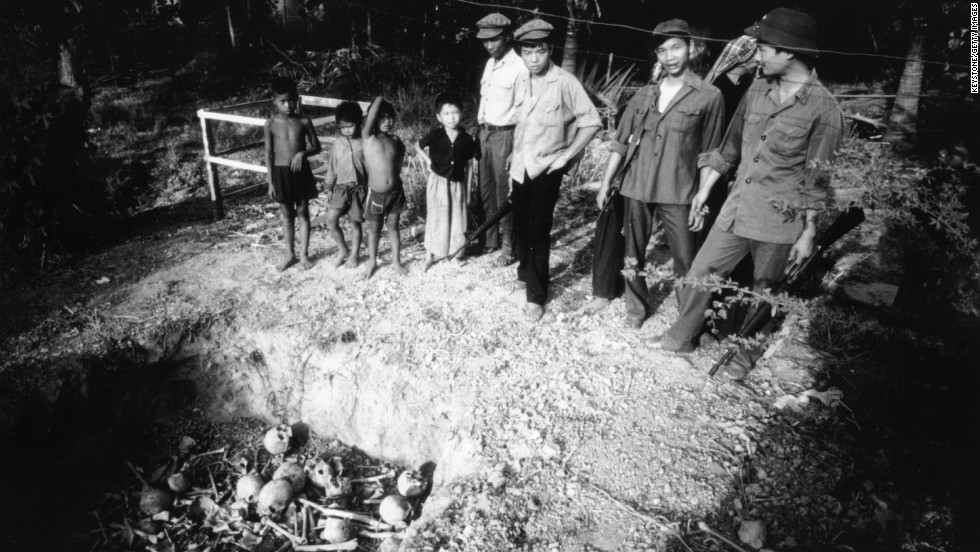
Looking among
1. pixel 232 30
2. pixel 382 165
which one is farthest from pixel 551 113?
pixel 232 30

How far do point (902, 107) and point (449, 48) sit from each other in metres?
7.09

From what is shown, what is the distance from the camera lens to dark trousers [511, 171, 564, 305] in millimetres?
3951

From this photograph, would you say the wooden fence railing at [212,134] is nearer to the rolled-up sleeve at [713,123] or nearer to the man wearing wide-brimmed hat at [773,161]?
the rolled-up sleeve at [713,123]

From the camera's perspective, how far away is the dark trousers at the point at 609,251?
12.9ft

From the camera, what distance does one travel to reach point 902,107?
7047 mm

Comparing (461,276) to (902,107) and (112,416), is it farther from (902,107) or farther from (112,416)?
(902,107)

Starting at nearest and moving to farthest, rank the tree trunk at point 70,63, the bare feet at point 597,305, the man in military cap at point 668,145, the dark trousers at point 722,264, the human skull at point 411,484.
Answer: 1. the dark trousers at point 722,264
2. the man in military cap at point 668,145
3. the human skull at point 411,484
4. the bare feet at point 597,305
5. the tree trunk at point 70,63

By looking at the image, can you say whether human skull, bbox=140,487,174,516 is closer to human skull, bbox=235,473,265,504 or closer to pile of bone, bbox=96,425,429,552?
pile of bone, bbox=96,425,429,552

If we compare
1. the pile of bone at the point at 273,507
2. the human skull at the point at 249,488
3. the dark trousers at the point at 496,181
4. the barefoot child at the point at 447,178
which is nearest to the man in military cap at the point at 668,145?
the dark trousers at the point at 496,181

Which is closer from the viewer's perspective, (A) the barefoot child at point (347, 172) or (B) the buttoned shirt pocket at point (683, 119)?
(B) the buttoned shirt pocket at point (683, 119)

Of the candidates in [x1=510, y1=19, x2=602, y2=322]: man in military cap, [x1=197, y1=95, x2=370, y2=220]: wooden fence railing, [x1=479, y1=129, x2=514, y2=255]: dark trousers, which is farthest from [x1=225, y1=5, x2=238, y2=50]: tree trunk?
[x1=510, y1=19, x2=602, y2=322]: man in military cap

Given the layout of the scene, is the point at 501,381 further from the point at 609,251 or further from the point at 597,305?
the point at 609,251

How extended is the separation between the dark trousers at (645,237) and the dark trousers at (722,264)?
0.23 m

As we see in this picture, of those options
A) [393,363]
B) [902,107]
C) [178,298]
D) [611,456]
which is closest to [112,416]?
[178,298]
